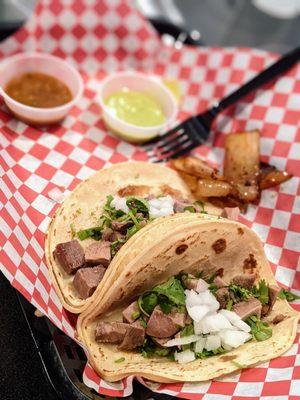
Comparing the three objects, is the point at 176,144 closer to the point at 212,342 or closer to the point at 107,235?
the point at 107,235

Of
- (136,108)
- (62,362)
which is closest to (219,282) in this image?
(62,362)

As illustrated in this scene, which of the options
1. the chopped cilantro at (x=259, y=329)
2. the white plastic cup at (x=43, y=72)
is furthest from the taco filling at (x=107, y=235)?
the white plastic cup at (x=43, y=72)

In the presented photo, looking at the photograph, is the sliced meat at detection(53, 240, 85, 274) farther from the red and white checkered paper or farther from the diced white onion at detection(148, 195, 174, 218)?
the diced white onion at detection(148, 195, 174, 218)

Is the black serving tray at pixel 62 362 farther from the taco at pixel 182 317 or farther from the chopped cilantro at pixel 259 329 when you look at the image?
the chopped cilantro at pixel 259 329

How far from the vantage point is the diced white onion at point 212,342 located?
9.77 feet

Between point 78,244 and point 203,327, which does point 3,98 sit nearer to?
point 78,244

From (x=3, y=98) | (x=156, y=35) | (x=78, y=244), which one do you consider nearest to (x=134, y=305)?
Result: (x=78, y=244)

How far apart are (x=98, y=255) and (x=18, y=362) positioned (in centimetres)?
79

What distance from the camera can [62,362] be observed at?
3.01 meters

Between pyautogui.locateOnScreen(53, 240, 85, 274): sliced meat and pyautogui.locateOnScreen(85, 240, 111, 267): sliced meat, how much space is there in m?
0.05

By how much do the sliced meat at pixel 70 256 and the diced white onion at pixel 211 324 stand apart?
79cm

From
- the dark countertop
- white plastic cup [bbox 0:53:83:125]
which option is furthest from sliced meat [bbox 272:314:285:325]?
white plastic cup [bbox 0:53:83:125]

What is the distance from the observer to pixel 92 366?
2.90 meters

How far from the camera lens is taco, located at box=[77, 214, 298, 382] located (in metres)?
2.85
